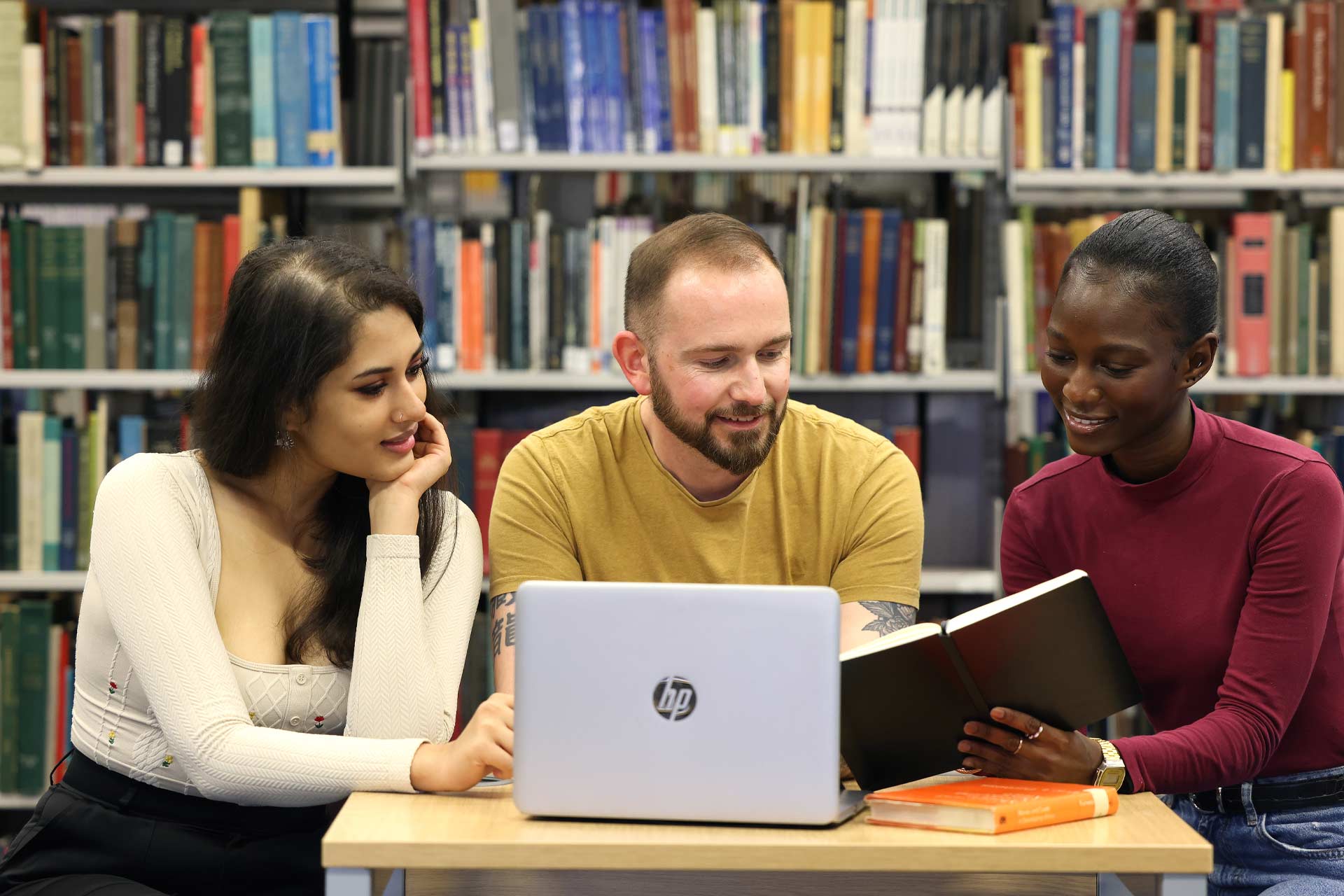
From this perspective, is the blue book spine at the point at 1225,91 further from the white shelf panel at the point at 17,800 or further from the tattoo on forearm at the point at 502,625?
the white shelf panel at the point at 17,800

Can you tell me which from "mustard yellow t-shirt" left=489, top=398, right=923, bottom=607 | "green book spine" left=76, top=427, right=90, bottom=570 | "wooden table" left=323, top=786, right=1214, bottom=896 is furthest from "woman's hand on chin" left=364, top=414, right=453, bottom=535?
"green book spine" left=76, top=427, right=90, bottom=570

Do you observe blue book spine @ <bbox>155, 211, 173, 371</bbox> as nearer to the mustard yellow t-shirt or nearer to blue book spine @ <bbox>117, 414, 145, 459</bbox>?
blue book spine @ <bbox>117, 414, 145, 459</bbox>

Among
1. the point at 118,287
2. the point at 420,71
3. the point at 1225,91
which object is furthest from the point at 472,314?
the point at 1225,91

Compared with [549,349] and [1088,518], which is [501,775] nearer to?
[1088,518]

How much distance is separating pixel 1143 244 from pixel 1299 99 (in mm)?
1442

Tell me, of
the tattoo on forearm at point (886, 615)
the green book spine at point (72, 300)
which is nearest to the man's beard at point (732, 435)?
the tattoo on forearm at point (886, 615)

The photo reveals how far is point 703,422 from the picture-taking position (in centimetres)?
162

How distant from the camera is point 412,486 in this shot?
1.59 m

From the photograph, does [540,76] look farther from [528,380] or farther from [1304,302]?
[1304,302]

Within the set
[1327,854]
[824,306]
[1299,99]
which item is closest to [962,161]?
[824,306]

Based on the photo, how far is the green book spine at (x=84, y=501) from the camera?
2.73 m

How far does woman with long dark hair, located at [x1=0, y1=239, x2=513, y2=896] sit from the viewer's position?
54.3 inches

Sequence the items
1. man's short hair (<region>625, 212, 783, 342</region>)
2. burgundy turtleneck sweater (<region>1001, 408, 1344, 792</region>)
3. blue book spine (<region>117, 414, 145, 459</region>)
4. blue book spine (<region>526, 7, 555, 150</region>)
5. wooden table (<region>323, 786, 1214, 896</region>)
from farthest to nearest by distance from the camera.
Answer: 1. blue book spine (<region>117, 414, 145, 459</region>)
2. blue book spine (<region>526, 7, 555, 150</region>)
3. man's short hair (<region>625, 212, 783, 342</region>)
4. burgundy turtleneck sweater (<region>1001, 408, 1344, 792</region>)
5. wooden table (<region>323, 786, 1214, 896</region>)

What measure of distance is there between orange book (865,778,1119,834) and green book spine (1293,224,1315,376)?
5.85ft
